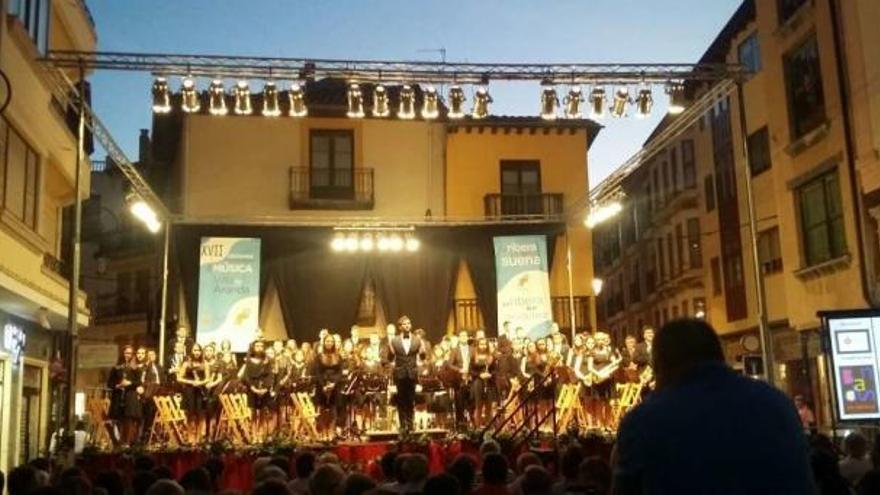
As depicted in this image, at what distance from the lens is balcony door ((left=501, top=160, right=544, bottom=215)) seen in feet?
86.7

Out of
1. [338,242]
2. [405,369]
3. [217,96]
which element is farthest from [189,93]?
[338,242]

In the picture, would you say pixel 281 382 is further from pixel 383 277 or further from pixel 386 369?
pixel 383 277

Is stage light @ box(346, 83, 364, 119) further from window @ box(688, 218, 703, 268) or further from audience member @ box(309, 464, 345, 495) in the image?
window @ box(688, 218, 703, 268)

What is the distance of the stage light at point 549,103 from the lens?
14438mm

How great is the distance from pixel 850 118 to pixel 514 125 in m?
10.8

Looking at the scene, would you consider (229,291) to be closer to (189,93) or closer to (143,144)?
(189,93)

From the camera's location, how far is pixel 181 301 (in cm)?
2205

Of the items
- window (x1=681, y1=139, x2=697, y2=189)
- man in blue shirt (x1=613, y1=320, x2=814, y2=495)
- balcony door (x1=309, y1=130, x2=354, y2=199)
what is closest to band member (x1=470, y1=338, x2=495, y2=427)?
balcony door (x1=309, y1=130, x2=354, y2=199)

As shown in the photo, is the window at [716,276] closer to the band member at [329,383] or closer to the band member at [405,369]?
the band member at [405,369]

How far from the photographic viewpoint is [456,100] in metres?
14.5

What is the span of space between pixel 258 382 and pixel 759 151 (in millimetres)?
16444

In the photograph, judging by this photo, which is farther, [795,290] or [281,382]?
[795,290]

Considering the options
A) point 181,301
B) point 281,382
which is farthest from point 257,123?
point 281,382

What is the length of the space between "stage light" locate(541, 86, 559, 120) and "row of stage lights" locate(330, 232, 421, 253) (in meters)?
8.38
